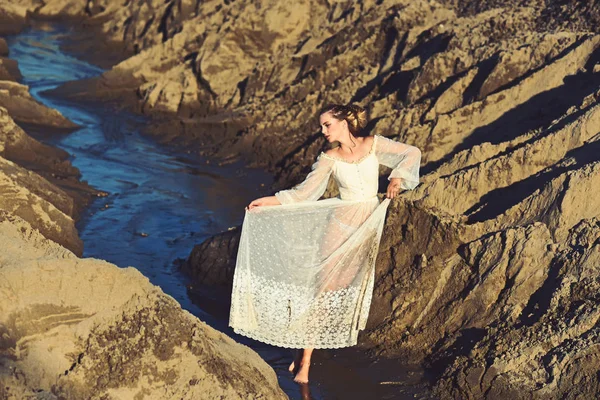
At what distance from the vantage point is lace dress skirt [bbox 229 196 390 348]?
6.96 metres

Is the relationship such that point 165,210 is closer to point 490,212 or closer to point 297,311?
point 490,212

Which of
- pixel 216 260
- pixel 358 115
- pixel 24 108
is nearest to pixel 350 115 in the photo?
pixel 358 115

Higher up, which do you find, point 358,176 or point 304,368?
point 358,176

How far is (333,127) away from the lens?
6.78m

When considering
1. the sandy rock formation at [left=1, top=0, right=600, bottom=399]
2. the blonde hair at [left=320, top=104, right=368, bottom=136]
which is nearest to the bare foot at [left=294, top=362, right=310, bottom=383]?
the sandy rock formation at [left=1, top=0, right=600, bottom=399]

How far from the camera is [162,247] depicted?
413 inches

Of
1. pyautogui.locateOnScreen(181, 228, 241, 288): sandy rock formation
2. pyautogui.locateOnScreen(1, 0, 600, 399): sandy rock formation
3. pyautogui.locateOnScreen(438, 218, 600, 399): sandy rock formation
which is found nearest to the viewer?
pyautogui.locateOnScreen(438, 218, 600, 399): sandy rock formation

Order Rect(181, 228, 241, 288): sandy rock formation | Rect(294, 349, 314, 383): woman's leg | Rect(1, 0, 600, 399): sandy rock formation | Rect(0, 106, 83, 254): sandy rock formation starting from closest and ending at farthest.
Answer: Rect(1, 0, 600, 399): sandy rock formation
Rect(294, 349, 314, 383): woman's leg
Rect(181, 228, 241, 288): sandy rock formation
Rect(0, 106, 83, 254): sandy rock formation

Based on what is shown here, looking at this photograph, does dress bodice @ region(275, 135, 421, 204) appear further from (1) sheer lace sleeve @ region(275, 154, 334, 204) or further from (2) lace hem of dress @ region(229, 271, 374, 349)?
(2) lace hem of dress @ region(229, 271, 374, 349)

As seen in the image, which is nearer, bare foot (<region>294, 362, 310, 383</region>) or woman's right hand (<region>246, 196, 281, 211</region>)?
woman's right hand (<region>246, 196, 281, 211</region>)

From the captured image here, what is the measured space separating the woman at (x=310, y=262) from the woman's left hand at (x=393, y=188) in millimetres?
118

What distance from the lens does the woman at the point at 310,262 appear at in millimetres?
6895

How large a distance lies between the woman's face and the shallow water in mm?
1614

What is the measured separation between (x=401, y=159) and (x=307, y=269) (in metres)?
0.95
